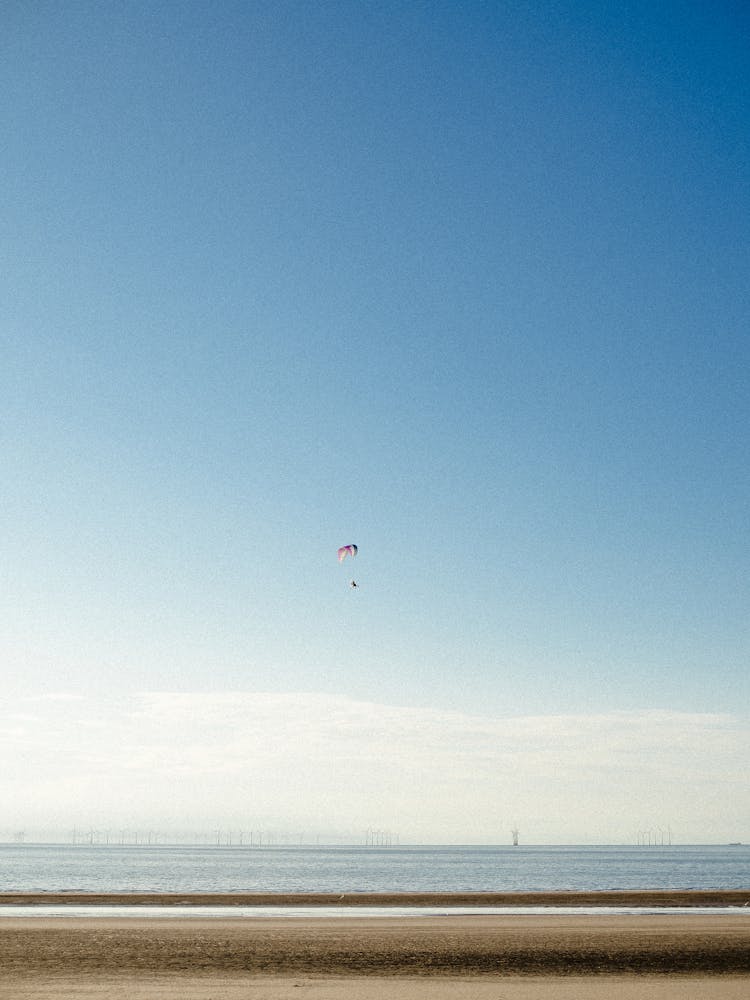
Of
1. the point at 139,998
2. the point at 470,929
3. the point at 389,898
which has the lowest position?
the point at 389,898

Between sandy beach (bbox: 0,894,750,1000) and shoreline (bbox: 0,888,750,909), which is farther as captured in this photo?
shoreline (bbox: 0,888,750,909)

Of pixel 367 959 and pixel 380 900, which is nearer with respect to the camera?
pixel 367 959

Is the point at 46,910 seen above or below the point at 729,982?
below

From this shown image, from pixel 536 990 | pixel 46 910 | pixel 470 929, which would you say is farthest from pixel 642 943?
pixel 46 910

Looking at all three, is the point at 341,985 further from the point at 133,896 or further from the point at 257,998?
the point at 133,896

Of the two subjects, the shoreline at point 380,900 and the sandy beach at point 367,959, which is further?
the shoreline at point 380,900

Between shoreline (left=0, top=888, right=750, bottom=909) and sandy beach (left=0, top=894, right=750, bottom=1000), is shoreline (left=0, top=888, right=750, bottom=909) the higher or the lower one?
the lower one

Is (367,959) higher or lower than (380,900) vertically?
higher

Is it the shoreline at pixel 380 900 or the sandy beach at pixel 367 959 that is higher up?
the sandy beach at pixel 367 959
